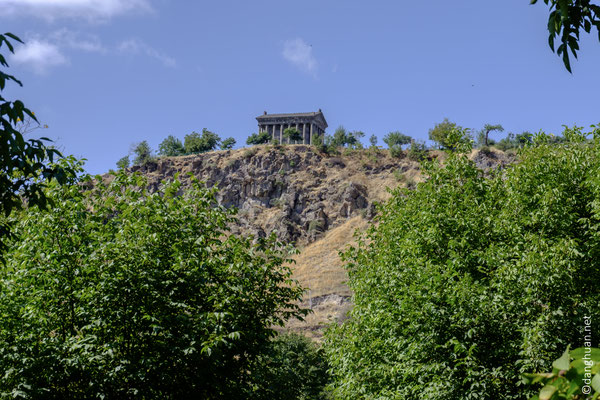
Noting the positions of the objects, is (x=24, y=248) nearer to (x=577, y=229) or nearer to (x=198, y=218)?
(x=198, y=218)

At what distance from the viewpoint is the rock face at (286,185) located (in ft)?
278

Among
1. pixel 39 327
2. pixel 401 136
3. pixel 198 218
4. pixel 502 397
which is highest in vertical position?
pixel 401 136

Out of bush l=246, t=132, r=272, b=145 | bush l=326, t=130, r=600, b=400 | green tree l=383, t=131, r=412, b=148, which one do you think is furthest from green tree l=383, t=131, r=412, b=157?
bush l=326, t=130, r=600, b=400

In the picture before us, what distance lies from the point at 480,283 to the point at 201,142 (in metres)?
94.5

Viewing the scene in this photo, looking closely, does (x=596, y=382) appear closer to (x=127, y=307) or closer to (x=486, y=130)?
(x=127, y=307)

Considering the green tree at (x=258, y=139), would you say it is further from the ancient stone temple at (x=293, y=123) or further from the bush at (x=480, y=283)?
the bush at (x=480, y=283)

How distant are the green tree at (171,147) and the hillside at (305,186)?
558 centimetres

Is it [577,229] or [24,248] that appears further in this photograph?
[577,229]

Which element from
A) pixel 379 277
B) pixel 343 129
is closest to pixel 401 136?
pixel 343 129

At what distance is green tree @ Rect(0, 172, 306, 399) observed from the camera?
Answer: 10375mm

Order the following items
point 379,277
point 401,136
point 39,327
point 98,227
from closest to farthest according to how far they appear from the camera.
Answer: point 39,327, point 98,227, point 379,277, point 401,136

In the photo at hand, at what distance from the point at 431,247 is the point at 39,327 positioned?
35.9ft

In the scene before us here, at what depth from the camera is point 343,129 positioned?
103m

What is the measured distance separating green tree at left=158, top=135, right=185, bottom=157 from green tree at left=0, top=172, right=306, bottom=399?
9619 centimetres
